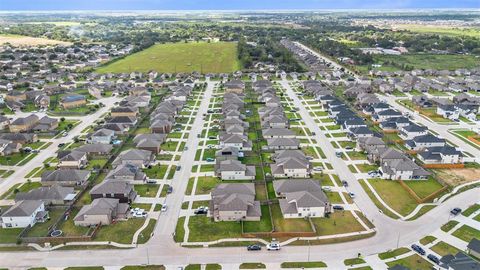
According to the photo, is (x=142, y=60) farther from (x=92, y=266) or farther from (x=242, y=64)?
(x=92, y=266)

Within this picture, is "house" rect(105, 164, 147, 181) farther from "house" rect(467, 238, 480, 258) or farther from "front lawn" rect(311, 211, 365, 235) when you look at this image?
"house" rect(467, 238, 480, 258)

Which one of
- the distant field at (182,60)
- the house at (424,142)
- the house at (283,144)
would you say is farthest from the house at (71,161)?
the distant field at (182,60)

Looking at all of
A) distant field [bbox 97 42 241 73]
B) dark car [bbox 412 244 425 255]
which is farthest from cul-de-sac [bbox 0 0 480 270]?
distant field [bbox 97 42 241 73]

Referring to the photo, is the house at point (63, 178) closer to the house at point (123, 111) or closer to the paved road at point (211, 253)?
the paved road at point (211, 253)

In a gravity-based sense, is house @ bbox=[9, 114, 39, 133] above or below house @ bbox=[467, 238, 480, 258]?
above

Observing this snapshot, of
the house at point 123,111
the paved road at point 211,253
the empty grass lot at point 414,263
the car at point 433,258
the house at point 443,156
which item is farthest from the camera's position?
the house at point 123,111

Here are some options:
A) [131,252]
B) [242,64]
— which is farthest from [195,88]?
[131,252]
